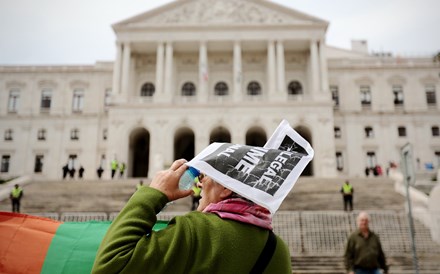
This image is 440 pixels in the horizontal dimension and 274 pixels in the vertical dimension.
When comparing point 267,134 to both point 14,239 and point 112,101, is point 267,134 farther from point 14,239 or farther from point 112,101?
point 14,239

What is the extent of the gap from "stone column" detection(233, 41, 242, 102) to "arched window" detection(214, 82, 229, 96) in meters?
4.06

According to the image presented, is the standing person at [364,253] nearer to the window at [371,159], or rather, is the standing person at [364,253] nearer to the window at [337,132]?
the window at [371,159]

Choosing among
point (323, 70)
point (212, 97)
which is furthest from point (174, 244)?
point (323, 70)

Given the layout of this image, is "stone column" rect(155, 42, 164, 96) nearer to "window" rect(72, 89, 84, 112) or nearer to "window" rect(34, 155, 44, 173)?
"window" rect(72, 89, 84, 112)

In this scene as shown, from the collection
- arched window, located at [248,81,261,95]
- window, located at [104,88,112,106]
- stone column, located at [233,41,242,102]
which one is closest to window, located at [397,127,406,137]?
arched window, located at [248,81,261,95]

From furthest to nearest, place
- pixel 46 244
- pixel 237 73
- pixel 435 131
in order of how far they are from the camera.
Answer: pixel 435 131 → pixel 237 73 → pixel 46 244

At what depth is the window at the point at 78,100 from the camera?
150ft

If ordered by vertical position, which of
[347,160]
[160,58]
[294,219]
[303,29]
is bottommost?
[294,219]

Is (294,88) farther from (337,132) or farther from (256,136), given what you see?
(256,136)

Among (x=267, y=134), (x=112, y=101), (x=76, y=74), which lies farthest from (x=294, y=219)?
(x=76, y=74)

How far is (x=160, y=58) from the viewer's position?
134 feet

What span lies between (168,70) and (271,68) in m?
9.69

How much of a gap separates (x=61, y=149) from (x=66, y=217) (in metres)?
31.9

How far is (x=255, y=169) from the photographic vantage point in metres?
2.26
